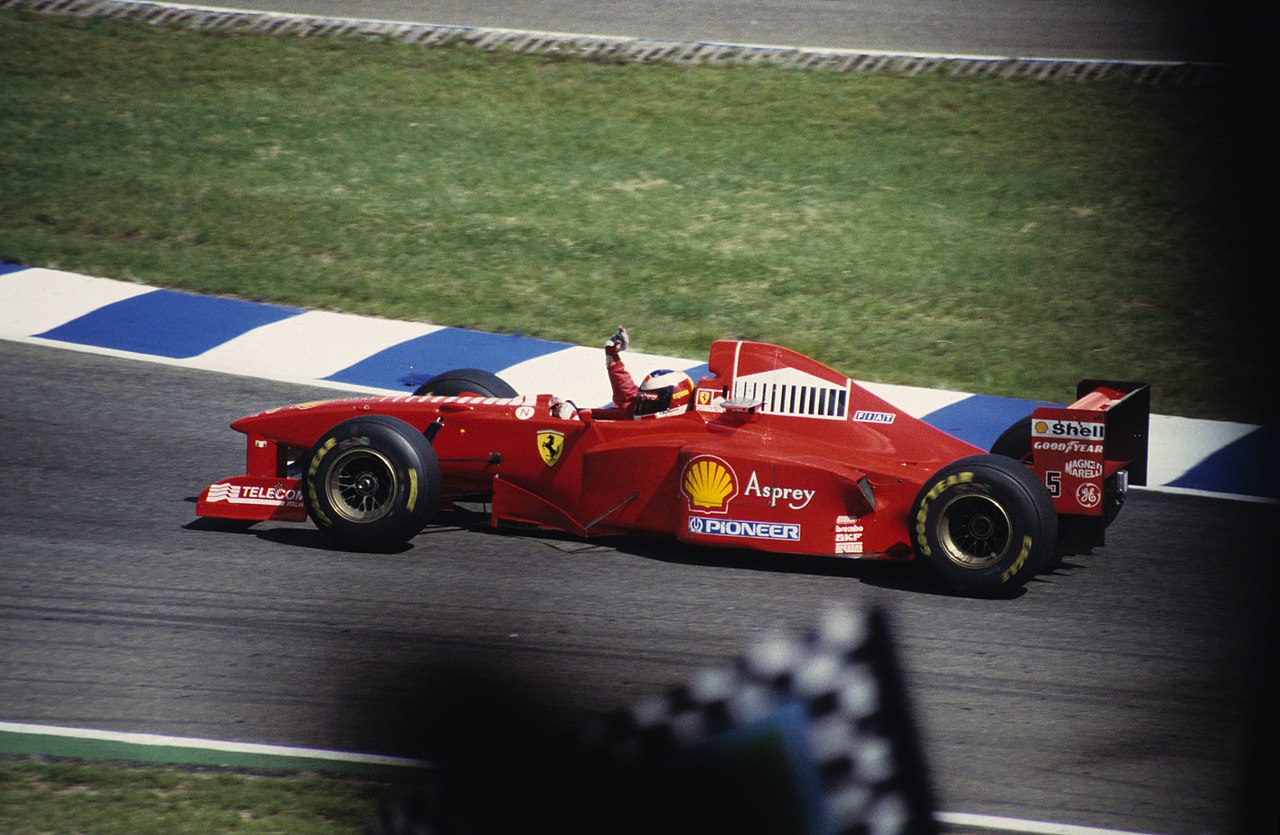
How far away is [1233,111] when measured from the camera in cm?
1259

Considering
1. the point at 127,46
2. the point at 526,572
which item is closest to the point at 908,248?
the point at 526,572

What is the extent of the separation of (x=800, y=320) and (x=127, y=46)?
7872 mm

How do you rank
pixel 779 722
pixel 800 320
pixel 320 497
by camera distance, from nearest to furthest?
1. pixel 779 722
2. pixel 320 497
3. pixel 800 320

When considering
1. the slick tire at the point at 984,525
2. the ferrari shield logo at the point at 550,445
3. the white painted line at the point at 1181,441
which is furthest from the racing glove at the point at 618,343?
the white painted line at the point at 1181,441

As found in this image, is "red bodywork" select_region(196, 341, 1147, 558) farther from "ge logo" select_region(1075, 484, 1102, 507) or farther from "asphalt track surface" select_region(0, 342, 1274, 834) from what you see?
"asphalt track surface" select_region(0, 342, 1274, 834)

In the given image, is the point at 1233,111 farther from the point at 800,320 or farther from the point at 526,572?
the point at 526,572

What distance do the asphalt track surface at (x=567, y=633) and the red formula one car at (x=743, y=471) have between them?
192mm

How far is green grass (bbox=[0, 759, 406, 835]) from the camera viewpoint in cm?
417

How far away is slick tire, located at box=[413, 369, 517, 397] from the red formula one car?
464mm

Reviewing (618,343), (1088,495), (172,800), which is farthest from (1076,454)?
(172,800)

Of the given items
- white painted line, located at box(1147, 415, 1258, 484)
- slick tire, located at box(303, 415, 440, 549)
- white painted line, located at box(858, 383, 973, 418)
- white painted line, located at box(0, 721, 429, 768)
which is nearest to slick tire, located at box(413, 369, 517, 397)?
slick tire, located at box(303, 415, 440, 549)

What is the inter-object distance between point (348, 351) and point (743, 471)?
3.94m

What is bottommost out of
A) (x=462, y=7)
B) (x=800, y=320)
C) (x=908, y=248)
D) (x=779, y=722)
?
(x=779, y=722)

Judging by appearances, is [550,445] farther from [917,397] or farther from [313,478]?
[917,397]
